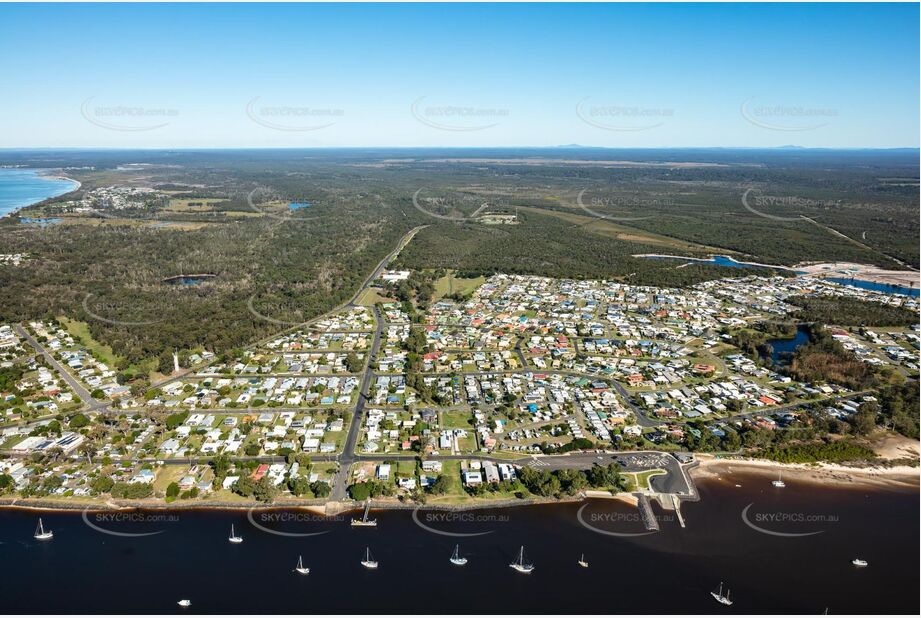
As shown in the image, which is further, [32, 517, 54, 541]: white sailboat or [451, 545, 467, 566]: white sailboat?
[32, 517, 54, 541]: white sailboat

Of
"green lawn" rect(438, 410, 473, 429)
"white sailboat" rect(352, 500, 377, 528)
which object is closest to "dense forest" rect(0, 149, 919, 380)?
"green lawn" rect(438, 410, 473, 429)

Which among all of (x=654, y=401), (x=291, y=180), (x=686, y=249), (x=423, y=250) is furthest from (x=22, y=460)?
(x=291, y=180)

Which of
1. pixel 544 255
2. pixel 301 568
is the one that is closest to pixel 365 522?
pixel 301 568

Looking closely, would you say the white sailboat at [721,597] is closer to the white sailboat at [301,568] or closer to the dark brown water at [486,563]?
the dark brown water at [486,563]

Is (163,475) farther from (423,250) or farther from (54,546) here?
(423,250)

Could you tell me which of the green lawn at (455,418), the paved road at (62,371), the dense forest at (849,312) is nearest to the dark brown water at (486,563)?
the green lawn at (455,418)

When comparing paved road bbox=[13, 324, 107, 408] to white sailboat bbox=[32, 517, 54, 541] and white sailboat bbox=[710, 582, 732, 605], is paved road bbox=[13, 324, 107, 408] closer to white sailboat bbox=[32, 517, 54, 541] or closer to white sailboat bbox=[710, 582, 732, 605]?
white sailboat bbox=[32, 517, 54, 541]

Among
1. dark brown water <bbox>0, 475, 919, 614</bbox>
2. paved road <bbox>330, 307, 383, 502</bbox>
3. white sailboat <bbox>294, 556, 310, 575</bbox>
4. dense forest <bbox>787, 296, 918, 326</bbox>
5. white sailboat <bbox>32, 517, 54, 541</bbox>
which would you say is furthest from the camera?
dense forest <bbox>787, 296, 918, 326</bbox>
